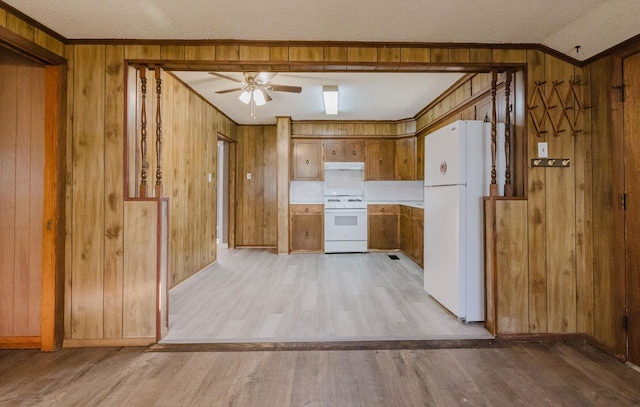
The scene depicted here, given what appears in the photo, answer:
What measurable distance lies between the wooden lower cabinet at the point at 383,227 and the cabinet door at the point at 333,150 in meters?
1.23

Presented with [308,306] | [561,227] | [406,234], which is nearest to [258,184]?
[406,234]

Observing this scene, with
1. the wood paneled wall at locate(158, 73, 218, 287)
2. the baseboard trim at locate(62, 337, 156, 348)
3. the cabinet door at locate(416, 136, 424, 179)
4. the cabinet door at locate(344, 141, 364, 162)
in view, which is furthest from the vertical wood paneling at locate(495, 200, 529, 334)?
the cabinet door at locate(344, 141, 364, 162)

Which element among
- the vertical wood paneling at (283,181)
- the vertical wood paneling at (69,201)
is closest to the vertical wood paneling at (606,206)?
the vertical wood paneling at (69,201)

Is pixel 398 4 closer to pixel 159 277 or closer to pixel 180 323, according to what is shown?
pixel 159 277

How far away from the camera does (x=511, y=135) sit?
2639 millimetres

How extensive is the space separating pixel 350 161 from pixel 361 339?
4149 millimetres

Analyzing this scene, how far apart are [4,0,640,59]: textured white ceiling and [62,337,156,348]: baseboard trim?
2235 millimetres

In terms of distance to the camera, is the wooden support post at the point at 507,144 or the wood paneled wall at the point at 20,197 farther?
the wooden support post at the point at 507,144

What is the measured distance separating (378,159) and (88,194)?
478cm

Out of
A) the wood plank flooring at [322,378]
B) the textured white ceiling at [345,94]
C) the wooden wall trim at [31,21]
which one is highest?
the textured white ceiling at [345,94]

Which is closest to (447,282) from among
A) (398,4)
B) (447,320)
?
(447,320)

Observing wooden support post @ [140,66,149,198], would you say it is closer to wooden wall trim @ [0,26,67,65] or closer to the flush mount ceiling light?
wooden wall trim @ [0,26,67,65]

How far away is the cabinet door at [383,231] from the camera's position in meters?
5.89

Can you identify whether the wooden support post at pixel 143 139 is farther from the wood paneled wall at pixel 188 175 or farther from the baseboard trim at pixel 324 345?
the baseboard trim at pixel 324 345
